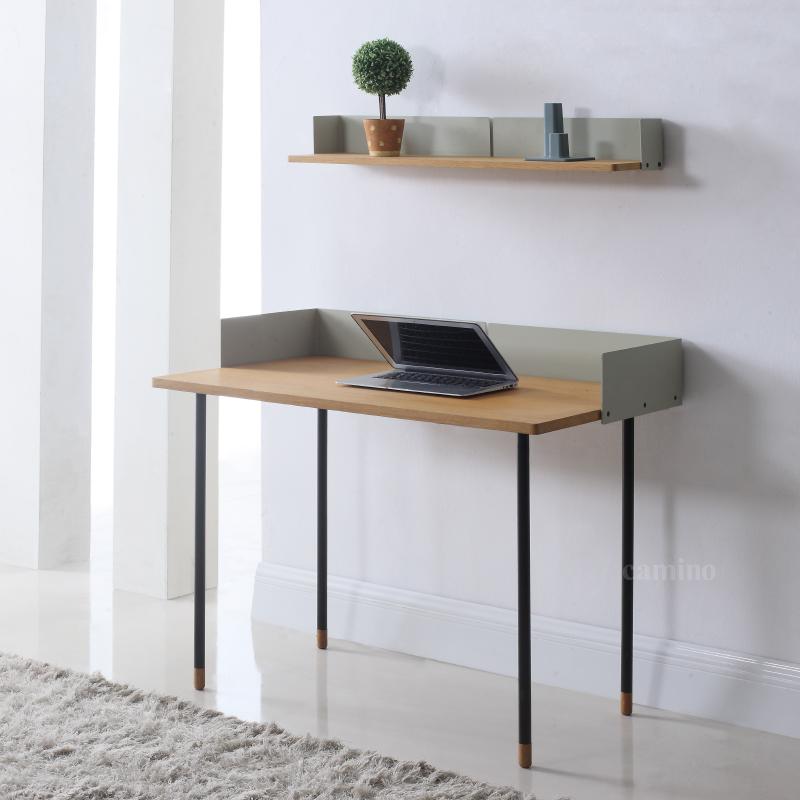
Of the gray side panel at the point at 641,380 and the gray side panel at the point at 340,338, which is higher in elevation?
the gray side panel at the point at 340,338

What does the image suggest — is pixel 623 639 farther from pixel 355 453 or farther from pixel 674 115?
pixel 674 115

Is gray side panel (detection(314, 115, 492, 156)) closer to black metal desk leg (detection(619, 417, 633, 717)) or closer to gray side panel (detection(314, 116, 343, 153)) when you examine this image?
gray side panel (detection(314, 116, 343, 153))

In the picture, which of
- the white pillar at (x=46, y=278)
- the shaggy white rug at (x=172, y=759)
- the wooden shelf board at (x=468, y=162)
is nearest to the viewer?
the shaggy white rug at (x=172, y=759)

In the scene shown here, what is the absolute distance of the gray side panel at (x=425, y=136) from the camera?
140 inches

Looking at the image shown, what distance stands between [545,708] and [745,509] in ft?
2.32

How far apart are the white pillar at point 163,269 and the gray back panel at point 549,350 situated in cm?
67

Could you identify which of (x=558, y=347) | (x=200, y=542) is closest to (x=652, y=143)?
(x=558, y=347)

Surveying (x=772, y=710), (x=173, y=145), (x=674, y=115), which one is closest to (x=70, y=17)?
(x=173, y=145)

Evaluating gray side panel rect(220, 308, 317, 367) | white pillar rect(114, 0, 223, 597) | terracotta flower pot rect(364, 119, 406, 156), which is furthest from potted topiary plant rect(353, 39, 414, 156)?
white pillar rect(114, 0, 223, 597)

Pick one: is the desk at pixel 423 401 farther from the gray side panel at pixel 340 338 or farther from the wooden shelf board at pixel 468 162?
the wooden shelf board at pixel 468 162

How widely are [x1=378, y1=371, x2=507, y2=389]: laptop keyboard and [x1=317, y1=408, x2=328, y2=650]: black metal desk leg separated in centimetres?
42

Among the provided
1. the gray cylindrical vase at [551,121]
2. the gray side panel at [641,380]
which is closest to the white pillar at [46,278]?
the gray cylindrical vase at [551,121]

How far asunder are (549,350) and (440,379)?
327 millimetres

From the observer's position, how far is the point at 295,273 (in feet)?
13.1
